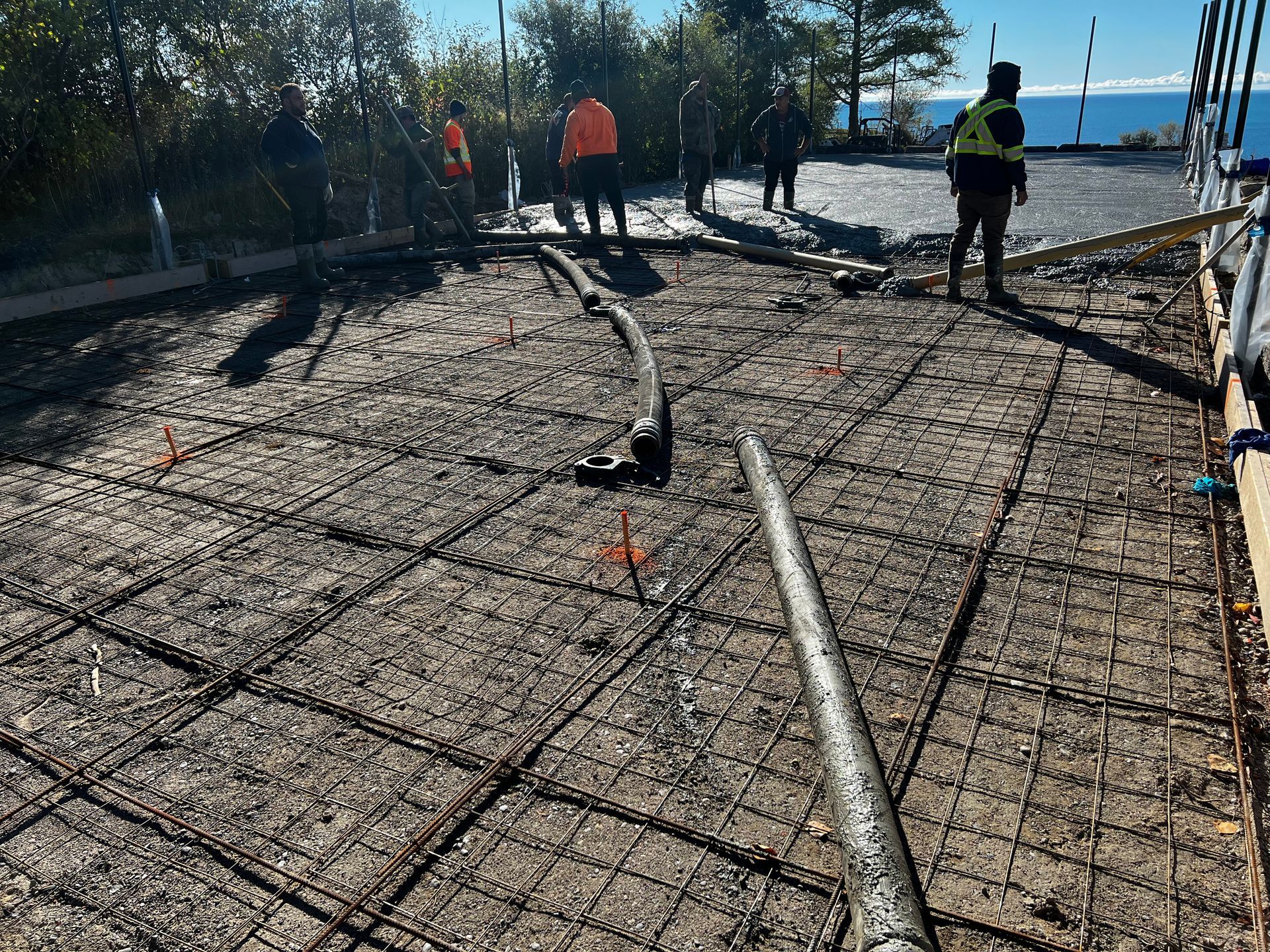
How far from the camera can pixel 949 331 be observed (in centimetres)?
677

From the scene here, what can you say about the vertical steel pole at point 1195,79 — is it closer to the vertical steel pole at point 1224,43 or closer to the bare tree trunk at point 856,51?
the vertical steel pole at point 1224,43

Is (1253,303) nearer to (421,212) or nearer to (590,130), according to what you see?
(590,130)

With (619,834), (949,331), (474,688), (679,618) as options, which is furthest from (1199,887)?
(949,331)

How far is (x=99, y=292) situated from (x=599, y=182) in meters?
5.48

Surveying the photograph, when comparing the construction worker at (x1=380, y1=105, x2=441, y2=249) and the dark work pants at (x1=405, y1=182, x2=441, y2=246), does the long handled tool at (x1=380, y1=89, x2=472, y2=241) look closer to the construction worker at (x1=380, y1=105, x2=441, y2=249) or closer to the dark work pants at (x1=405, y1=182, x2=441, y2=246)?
the construction worker at (x1=380, y1=105, x2=441, y2=249)

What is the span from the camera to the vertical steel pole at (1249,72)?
9320 mm

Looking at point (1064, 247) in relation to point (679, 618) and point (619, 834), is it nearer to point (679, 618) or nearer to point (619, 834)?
point (679, 618)

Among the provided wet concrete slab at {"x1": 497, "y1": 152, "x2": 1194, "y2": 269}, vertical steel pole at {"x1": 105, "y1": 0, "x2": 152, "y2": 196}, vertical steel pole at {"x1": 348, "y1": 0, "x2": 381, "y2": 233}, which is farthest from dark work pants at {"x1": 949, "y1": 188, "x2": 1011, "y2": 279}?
vertical steel pole at {"x1": 105, "y1": 0, "x2": 152, "y2": 196}

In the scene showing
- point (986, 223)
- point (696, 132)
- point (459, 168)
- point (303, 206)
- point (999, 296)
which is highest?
point (696, 132)

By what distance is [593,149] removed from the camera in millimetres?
10320

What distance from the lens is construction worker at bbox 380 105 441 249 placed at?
1133 cm

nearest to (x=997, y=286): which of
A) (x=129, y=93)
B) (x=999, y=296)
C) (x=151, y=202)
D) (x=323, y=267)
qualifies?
(x=999, y=296)

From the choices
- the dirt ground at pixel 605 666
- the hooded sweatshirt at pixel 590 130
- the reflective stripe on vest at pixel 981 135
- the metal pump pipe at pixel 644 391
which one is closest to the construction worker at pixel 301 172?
the hooded sweatshirt at pixel 590 130

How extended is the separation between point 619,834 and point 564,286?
24.0 feet
